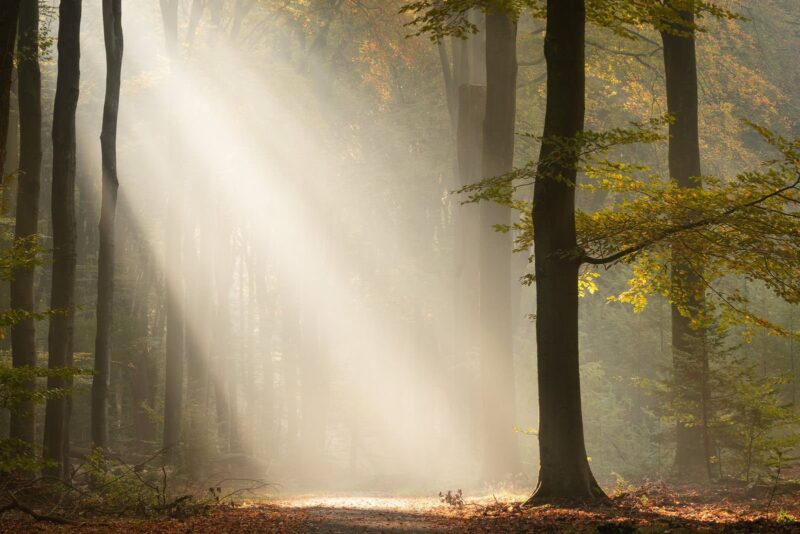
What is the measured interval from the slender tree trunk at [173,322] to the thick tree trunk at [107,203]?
5.46m

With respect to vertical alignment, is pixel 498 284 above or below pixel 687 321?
above

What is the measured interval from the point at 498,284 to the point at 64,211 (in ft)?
28.7

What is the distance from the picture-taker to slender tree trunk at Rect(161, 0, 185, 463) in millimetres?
22219

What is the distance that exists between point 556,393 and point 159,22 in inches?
1185

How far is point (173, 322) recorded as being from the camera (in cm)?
2283

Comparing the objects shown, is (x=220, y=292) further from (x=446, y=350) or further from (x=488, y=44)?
(x=488, y=44)

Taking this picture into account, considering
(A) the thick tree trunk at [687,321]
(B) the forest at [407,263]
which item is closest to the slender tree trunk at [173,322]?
(B) the forest at [407,263]

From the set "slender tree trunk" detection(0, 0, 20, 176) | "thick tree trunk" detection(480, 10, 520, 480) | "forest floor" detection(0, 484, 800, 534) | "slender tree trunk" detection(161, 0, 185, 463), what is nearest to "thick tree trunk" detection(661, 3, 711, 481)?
"forest floor" detection(0, 484, 800, 534)

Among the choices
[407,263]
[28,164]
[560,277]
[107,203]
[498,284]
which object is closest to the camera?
[560,277]

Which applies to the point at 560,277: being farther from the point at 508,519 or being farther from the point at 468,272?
the point at 468,272

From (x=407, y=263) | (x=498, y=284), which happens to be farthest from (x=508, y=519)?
(x=407, y=263)

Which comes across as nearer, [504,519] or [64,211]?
[504,519]

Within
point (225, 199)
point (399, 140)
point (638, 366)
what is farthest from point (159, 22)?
point (638, 366)

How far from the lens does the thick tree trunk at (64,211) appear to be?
1387cm
